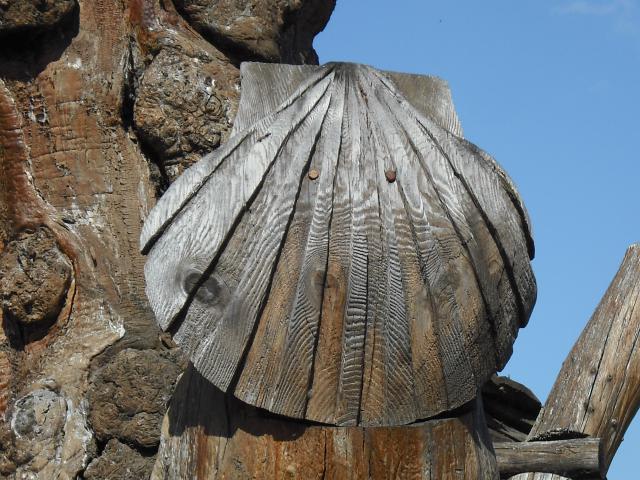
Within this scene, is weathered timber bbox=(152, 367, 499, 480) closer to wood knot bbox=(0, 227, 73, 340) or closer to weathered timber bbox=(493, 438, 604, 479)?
weathered timber bbox=(493, 438, 604, 479)

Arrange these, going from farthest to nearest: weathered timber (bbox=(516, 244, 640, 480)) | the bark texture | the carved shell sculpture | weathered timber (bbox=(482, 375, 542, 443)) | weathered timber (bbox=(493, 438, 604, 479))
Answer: weathered timber (bbox=(516, 244, 640, 480)) < weathered timber (bbox=(482, 375, 542, 443)) < the bark texture < weathered timber (bbox=(493, 438, 604, 479)) < the carved shell sculpture

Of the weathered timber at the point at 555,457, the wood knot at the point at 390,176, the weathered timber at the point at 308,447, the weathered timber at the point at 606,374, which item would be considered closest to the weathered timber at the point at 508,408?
the weathered timber at the point at 606,374

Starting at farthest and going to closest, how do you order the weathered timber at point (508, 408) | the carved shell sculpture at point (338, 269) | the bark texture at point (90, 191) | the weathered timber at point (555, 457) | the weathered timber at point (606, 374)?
1. the weathered timber at point (606, 374)
2. the weathered timber at point (508, 408)
3. the bark texture at point (90, 191)
4. the weathered timber at point (555, 457)
5. the carved shell sculpture at point (338, 269)

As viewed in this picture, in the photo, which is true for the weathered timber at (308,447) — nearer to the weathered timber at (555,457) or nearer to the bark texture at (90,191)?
the weathered timber at (555,457)

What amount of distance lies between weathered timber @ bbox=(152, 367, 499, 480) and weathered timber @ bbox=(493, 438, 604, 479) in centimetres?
71

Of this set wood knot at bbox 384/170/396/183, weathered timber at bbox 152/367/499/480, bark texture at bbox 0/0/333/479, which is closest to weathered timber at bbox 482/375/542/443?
bark texture at bbox 0/0/333/479

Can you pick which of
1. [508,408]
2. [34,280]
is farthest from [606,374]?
[34,280]

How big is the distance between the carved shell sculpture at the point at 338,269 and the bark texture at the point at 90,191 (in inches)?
43.8

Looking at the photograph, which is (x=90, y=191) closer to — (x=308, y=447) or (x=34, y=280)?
(x=34, y=280)

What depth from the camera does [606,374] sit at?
4.47m

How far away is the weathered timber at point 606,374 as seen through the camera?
4383 mm

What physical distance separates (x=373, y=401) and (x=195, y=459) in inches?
17.1

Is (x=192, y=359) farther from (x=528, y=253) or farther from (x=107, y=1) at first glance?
(x=107, y=1)

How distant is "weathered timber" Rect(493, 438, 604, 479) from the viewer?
3.50 metres
